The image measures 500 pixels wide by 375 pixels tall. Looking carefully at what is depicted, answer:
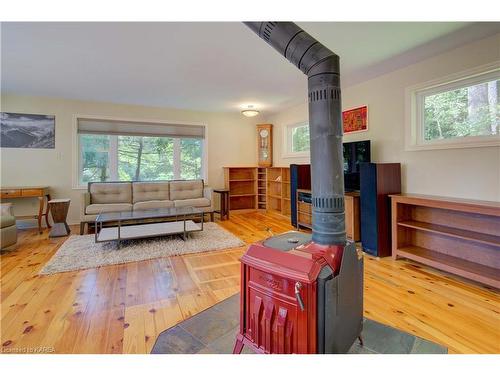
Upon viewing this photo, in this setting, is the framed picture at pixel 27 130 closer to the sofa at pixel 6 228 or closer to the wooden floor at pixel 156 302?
the sofa at pixel 6 228

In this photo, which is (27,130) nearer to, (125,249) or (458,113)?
(125,249)

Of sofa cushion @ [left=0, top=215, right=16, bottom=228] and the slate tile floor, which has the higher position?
sofa cushion @ [left=0, top=215, right=16, bottom=228]

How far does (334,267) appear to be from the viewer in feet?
3.94

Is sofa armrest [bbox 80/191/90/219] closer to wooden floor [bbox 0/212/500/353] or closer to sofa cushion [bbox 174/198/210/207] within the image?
wooden floor [bbox 0/212/500/353]

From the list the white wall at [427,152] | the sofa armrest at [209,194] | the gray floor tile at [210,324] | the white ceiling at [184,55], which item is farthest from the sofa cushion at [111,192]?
the white wall at [427,152]

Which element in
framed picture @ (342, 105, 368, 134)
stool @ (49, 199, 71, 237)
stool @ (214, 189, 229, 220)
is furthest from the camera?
stool @ (214, 189, 229, 220)

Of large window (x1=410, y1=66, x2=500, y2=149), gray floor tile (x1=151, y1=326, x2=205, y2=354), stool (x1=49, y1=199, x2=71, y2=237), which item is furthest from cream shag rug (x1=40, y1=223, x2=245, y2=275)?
large window (x1=410, y1=66, x2=500, y2=149)

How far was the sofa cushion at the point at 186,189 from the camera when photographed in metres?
5.04

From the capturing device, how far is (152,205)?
4.50m

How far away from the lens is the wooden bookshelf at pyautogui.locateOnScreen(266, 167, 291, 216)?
17.5 ft

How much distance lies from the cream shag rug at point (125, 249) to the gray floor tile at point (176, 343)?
4.98 feet

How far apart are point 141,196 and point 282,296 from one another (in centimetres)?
421
